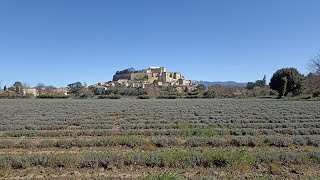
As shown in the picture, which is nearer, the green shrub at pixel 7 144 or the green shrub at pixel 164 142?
the green shrub at pixel 7 144

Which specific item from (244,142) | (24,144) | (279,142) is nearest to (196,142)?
(244,142)

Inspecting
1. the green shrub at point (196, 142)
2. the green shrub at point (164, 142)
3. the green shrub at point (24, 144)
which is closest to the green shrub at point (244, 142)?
the green shrub at point (196, 142)

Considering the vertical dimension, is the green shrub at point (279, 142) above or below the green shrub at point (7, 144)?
above

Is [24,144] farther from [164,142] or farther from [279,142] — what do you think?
[279,142]

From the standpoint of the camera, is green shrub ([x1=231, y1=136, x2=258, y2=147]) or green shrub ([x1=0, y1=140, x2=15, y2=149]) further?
green shrub ([x1=231, y1=136, x2=258, y2=147])

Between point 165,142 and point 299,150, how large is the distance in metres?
5.25

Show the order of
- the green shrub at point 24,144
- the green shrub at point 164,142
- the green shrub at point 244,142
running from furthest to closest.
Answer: the green shrub at point 244,142 → the green shrub at point 164,142 → the green shrub at point 24,144

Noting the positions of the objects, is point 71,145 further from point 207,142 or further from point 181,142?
point 207,142

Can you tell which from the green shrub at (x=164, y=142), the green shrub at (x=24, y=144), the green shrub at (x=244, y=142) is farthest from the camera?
the green shrub at (x=244, y=142)

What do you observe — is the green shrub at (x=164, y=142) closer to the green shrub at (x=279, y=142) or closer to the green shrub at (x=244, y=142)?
the green shrub at (x=244, y=142)

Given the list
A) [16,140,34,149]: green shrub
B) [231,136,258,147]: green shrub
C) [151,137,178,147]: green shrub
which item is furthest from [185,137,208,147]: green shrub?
[16,140,34,149]: green shrub

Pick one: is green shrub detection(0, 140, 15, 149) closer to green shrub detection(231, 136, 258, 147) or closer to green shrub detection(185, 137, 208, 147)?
green shrub detection(185, 137, 208, 147)

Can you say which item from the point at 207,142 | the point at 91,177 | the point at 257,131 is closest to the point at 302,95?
the point at 257,131

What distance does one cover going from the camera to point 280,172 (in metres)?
8.33
